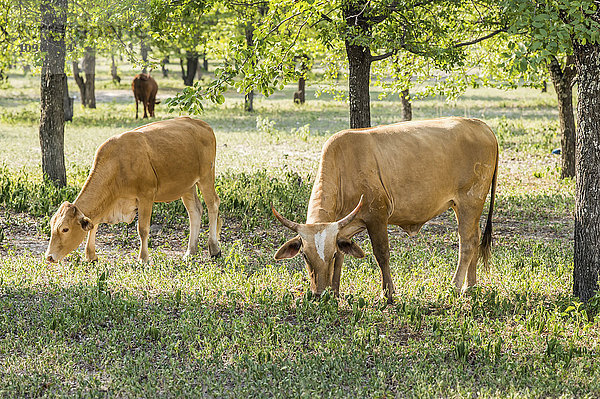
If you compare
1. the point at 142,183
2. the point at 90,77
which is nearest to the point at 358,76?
the point at 142,183

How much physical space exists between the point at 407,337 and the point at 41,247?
576 cm

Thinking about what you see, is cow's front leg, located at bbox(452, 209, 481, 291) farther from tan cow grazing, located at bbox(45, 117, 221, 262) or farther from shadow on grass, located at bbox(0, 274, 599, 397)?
tan cow grazing, located at bbox(45, 117, 221, 262)

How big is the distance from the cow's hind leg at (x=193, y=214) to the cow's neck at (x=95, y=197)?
1485 millimetres

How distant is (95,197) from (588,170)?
18.6 feet

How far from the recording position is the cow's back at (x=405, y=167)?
709 cm

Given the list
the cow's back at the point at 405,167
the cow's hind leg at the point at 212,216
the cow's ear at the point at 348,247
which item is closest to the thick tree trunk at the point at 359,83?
the cow's hind leg at the point at 212,216

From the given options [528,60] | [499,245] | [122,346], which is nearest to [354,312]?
[122,346]

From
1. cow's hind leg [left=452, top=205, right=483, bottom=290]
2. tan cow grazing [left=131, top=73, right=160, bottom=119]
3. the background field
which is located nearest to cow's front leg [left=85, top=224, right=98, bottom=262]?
the background field

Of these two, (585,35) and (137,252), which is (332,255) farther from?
(137,252)

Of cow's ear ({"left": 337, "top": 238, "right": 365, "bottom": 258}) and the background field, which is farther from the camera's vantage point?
cow's ear ({"left": 337, "top": 238, "right": 365, "bottom": 258})

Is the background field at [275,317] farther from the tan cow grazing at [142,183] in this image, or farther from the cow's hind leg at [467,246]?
the tan cow grazing at [142,183]

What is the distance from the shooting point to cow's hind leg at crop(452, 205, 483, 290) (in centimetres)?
782

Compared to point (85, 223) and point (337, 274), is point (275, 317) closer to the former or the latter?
point (337, 274)

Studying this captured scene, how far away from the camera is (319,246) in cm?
634
